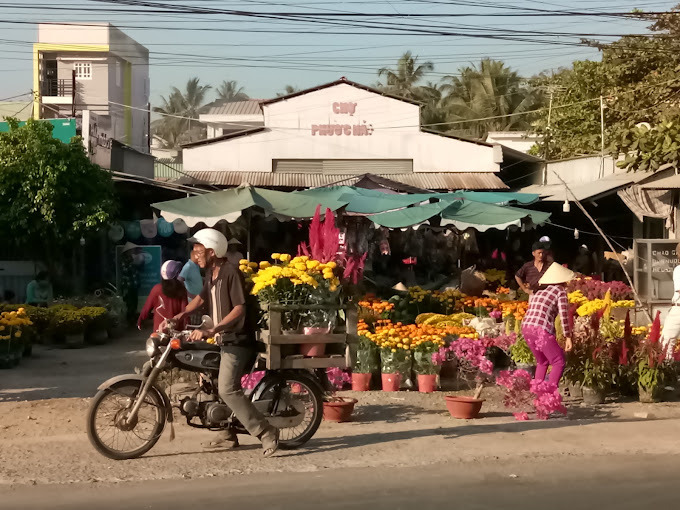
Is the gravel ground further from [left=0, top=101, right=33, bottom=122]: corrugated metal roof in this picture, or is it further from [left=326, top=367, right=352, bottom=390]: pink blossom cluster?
[left=0, top=101, right=33, bottom=122]: corrugated metal roof

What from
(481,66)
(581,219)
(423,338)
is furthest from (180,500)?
(481,66)

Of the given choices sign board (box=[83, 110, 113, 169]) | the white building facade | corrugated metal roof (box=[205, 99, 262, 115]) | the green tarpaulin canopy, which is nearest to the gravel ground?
the green tarpaulin canopy

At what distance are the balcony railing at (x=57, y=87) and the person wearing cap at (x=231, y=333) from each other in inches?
1642

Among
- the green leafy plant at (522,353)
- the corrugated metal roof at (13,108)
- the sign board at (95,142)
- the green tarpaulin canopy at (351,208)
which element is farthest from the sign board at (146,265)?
the corrugated metal roof at (13,108)

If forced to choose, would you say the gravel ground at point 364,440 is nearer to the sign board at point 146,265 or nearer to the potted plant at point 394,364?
the potted plant at point 394,364

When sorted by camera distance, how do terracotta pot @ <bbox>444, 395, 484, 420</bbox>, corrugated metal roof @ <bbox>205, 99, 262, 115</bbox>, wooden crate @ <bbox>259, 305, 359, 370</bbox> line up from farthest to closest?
1. corrugated metal roof @ <bbox>205, 99, 262, 115</bbox>
2. terracotta pot @ <bbox>444, 395, 484, 420</bbox>
3. wooden crate @ <bbox>259, 305, 359, 370</bbox>

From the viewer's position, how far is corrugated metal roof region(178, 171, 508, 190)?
29.3 metres

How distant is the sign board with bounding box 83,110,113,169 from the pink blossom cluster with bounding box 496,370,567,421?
16.1 m

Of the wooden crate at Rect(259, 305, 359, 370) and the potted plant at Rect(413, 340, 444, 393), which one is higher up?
the wooden crate at Rect(259, 305, 359, 370)

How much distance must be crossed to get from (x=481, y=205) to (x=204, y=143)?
14.7 meters

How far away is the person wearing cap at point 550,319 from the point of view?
31.2 feet

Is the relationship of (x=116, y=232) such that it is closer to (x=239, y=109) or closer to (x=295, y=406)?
(x=295, y=406)

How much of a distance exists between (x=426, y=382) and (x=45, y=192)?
1134cm

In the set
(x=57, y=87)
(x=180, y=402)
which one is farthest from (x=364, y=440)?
(x=57, y=87)
